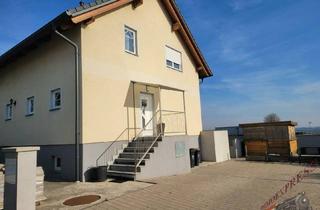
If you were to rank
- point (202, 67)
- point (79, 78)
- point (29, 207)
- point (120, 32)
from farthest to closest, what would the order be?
1. point (202, 67)
2. point (120, 32)
3. point (79, 78)
4. point (29, 207)

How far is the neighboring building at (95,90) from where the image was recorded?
10514 millimetres

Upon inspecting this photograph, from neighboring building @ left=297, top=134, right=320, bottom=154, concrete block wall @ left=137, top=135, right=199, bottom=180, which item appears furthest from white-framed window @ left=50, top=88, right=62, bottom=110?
neighboring building @ left=297, top=134, right=320, bottom=154

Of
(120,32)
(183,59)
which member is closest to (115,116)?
(120,32)

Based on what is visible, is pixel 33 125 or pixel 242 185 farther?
pixel 33 125

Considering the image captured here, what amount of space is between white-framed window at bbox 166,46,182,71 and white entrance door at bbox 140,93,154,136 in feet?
9.18

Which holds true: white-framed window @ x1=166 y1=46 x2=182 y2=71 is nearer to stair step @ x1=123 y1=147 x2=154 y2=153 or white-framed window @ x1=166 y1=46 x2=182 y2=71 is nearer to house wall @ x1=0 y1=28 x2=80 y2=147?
stair step @ x1=123 y1=147 x2=154 y2=153

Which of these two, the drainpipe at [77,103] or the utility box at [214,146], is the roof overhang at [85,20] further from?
the utility box at [214,146]

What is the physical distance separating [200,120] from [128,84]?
7.51 metres

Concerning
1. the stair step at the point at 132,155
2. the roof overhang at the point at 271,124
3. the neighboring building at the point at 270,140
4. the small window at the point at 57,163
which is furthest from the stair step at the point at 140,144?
the roof overhang at the point at 271,124

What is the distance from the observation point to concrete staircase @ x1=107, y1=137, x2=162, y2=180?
10.2 metres

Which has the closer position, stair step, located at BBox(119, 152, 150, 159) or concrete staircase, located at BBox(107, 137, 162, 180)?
concrete staircase, located at BBox(107, 137, 162, 180)

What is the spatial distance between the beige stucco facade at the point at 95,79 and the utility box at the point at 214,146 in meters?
2.73

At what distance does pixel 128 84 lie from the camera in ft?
41.6

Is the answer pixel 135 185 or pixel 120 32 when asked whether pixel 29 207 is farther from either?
pixel 120 32
